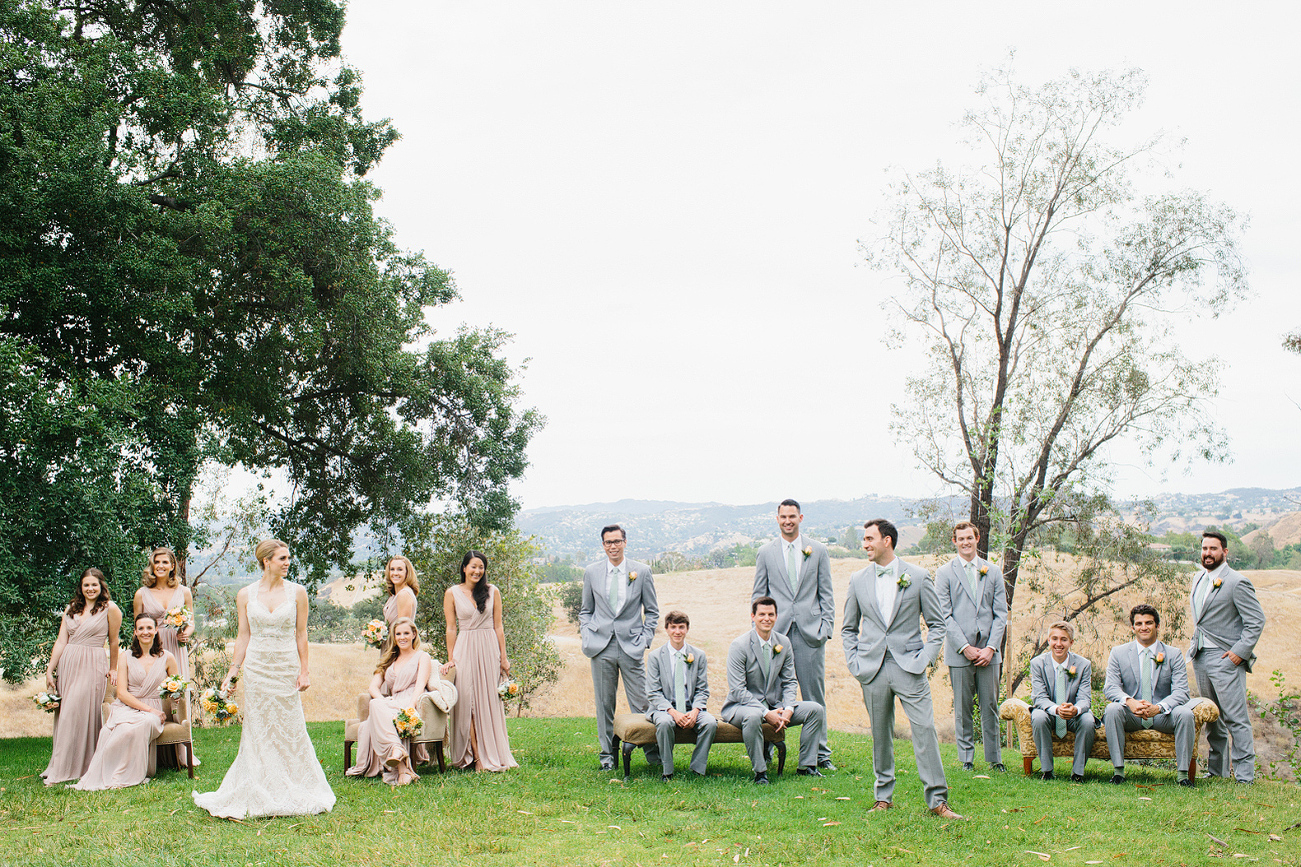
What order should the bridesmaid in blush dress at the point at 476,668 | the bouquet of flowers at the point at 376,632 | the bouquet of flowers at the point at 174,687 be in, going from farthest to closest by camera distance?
1. the bouquet of flowers at the point at 376,632
2. the bridesmaid in blush dress at the point at 476,668
3. the bouquet of flowers at the point at 174,687

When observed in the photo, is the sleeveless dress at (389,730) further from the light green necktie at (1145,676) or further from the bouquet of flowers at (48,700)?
the light green necktie at (1145,676)

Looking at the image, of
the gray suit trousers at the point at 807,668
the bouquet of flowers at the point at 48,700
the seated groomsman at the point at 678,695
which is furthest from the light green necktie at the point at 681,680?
the bouquet of flowers at the point at 48,700

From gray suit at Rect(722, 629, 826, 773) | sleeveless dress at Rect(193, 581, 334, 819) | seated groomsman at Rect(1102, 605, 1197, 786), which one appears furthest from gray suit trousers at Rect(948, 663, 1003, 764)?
sleeveless dress at Rect(193, 581, 334, 819)

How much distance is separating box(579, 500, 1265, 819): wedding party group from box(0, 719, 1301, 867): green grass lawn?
1.40ft

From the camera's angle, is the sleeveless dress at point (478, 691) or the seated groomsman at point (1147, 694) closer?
the seated groomsman at point (1147, 694)

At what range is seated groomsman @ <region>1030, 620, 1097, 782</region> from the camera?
27.7ft

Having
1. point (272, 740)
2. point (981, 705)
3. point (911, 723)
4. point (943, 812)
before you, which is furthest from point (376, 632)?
point (981, 705)

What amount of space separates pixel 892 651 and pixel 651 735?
261cm

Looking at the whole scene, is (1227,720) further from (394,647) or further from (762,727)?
(394,647)

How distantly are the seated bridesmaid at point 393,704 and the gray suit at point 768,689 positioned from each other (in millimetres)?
3058

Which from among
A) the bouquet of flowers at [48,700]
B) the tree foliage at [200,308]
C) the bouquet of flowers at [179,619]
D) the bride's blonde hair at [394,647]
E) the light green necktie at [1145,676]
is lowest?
the light green necktie at [1145,676]

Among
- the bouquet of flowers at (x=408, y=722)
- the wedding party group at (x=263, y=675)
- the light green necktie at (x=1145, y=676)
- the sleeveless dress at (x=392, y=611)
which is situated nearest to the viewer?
the wedding party group at (x=263, y=675)

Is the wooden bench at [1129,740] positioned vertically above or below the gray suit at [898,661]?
below

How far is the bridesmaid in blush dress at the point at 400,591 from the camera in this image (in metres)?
9.31
